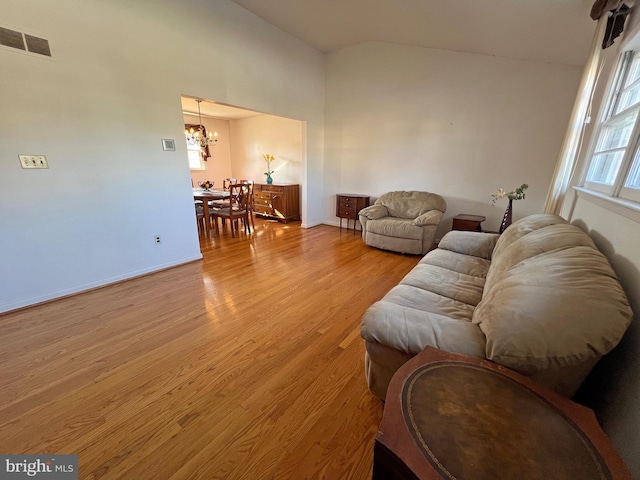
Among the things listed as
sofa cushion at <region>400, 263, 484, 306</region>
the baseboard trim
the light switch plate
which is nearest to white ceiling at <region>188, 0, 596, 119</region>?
sofa cushion at <region>400, 263, 484, 306</region>

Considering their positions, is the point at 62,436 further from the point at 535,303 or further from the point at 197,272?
the point at 535,303

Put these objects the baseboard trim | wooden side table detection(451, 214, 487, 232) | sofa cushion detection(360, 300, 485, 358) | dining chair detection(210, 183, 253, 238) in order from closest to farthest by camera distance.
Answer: sofa cushion detection(360, 300, 485, 358) < the baseboard trim < wooden side table detection(451, 214, 487, 232) < dining chair detection(210, 183, 253, 238)

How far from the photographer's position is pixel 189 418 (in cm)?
134

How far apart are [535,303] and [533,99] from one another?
378 centimetres

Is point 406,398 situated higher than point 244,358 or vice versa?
point 406,398

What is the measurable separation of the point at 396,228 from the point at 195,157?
5.96 m

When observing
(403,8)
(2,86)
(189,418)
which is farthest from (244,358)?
(403,8)

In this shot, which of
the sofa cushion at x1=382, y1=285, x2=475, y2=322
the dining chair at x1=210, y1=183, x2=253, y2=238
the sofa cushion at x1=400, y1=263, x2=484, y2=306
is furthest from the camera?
the dining chair at x1=210, y1=183, x2=253, y2=238

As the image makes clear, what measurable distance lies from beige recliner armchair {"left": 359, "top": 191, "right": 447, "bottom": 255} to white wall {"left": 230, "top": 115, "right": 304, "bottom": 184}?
2.36 metres

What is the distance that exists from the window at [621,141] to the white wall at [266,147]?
4453 mm

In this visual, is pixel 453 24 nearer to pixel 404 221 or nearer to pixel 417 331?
pixel 404 221

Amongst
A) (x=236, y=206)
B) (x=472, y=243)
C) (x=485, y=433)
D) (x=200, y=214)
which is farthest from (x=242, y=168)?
(x=485, y=433)

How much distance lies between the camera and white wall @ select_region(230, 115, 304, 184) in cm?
596

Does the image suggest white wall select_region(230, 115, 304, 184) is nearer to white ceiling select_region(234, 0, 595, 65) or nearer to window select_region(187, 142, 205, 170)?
window select_region(187, 142, 205, 170)
